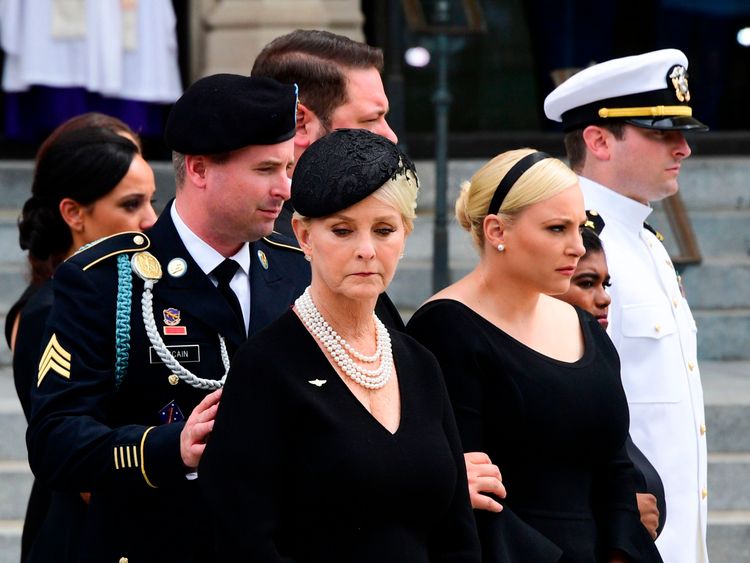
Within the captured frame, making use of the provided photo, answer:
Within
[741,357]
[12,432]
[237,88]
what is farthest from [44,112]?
[237,88]

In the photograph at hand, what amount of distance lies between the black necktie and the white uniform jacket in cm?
114

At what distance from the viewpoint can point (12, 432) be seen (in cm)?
582

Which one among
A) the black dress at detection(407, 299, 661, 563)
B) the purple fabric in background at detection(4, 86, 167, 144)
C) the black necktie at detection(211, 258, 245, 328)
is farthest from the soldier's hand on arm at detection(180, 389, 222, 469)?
the purple fabric in background at detection(4, 86, 167, 144)

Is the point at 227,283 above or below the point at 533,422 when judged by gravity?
above

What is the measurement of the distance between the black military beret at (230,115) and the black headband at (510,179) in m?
0.45

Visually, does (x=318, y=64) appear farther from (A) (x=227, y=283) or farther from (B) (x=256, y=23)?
(B) (x=256, y=23)

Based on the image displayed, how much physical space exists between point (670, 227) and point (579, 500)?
440 cm

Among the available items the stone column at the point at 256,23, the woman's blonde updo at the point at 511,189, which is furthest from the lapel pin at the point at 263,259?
the stone column at the point at 256,23

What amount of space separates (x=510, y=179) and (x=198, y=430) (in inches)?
34.0

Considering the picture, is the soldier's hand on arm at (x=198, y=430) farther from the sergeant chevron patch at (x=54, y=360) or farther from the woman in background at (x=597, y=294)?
the woman in background at (x=597, y=294)

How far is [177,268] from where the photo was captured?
283 centimetres

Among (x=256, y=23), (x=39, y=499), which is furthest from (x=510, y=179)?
(x=256, y=23)

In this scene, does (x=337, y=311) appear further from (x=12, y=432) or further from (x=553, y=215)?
(x=12, y=432)

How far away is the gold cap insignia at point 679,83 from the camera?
3.84 metres
